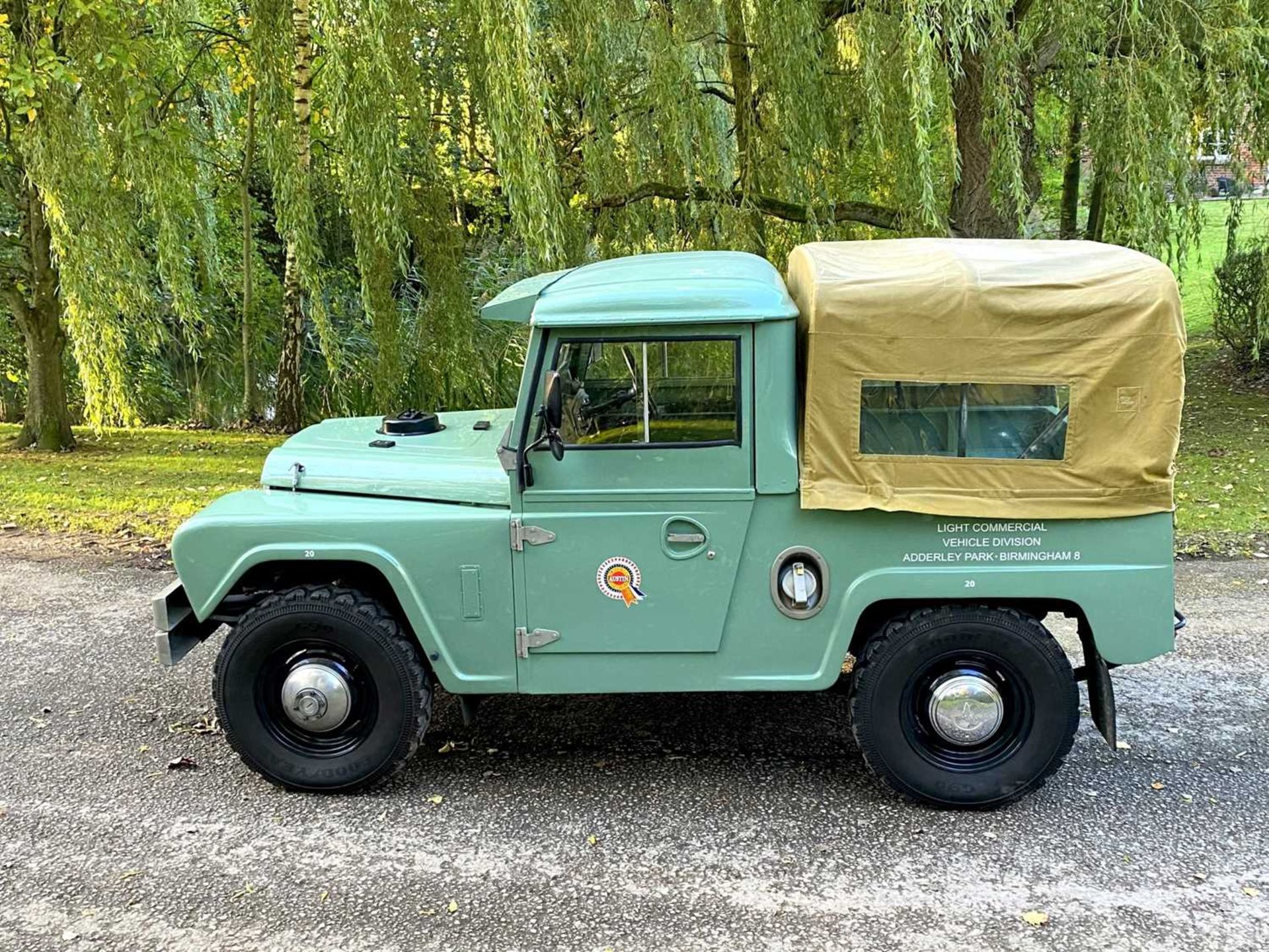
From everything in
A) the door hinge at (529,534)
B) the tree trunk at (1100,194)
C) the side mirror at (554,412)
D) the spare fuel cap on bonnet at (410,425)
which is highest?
the tree trunk at (1100,194)

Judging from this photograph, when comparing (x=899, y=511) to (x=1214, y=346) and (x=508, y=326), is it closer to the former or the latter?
(x=508, y=326)

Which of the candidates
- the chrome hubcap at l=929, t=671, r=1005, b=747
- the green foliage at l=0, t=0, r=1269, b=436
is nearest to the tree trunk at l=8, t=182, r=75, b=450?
the green foliage at l=0, t=0, r=1269, b=436

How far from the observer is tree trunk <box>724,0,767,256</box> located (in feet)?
26.3

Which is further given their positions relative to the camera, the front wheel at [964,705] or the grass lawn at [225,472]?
the grass lawn at [225,472]

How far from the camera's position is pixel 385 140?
23.4ft

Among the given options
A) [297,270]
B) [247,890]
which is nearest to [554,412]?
[247,890]

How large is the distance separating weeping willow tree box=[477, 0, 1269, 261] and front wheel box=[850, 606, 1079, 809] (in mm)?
3755

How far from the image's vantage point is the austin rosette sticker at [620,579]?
3965 mm

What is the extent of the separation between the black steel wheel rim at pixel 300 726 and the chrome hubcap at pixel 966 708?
7.44 feet

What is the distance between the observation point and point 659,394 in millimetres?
3965

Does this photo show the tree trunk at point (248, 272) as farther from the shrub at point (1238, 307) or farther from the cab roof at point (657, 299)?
the shrub at point (1238, 307)

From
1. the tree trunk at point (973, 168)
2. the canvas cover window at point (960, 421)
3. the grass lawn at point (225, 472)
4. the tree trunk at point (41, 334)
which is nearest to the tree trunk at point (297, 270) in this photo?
the grass lawn at point (225, 472)

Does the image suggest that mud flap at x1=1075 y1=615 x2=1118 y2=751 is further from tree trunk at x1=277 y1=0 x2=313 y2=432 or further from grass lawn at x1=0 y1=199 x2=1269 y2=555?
tree trunk at x1=277 y1=0 x2=313 y2=432

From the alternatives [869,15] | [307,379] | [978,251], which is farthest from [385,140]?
[307,379]
